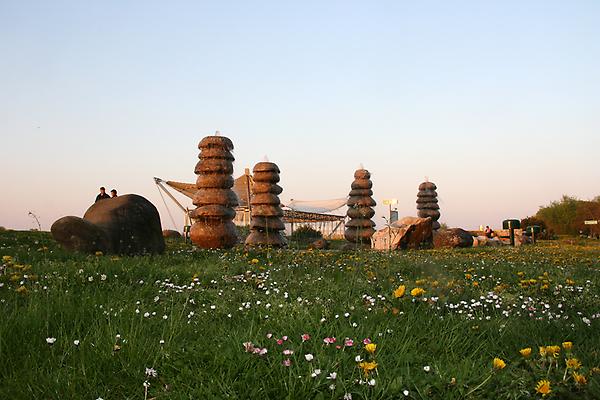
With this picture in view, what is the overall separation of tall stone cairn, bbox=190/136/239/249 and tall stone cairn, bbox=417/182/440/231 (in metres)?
14.9

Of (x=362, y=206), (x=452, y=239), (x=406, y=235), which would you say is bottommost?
(x=452, y=239)

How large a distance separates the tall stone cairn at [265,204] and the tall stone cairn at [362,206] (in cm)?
455

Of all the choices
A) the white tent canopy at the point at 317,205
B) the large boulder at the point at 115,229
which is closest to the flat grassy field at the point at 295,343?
the large boulder at the point at 115,229

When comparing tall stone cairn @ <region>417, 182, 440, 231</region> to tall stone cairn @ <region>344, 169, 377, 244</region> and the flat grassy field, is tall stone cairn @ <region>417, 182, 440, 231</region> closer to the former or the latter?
tall stone cairn @ <region>344, 169, 377, 244</region>

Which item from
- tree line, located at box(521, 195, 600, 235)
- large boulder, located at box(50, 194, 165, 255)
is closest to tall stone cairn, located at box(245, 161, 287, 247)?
large boulder, located at box(50, 194, 165, 255)

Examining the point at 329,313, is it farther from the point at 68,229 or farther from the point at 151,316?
the point at 68,229

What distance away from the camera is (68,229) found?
38.5 feet

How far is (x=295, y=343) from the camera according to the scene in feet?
11.7

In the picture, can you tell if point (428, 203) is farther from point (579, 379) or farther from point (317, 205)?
point (579, 379)

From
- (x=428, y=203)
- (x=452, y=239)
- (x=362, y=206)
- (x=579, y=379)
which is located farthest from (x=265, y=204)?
(x=579, y=379)

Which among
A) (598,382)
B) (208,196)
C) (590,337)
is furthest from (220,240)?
(598,382)

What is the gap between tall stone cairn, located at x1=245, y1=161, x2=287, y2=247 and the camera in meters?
21.5

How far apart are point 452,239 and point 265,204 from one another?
9.79m

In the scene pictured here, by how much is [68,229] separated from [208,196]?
773 centimetres
